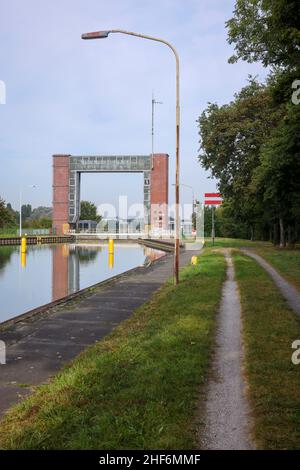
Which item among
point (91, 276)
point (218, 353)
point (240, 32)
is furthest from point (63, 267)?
point (218, 353)

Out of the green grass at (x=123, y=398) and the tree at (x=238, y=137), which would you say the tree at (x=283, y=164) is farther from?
the green grass at (x=123, y=398)

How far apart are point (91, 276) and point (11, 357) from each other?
19.3 m

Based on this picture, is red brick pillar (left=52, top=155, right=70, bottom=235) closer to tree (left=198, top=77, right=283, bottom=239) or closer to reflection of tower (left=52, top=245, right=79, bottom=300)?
tree (left=198, top=77, right=283, bottom=239)

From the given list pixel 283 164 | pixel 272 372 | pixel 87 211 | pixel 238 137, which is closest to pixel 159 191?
pixel 238 137

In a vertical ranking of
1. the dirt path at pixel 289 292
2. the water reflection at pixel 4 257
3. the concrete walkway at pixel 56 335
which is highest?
the dirt path at pixel 289 292

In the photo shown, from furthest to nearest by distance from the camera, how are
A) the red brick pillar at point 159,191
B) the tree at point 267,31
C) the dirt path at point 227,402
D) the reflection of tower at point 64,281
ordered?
the red brick pillar at point 159,191 → the reflection of tower at point 64,281 → the tree at point 267,31 → the dirt path at point 227,402

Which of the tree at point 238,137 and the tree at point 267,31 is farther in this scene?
the tree at point 238,137

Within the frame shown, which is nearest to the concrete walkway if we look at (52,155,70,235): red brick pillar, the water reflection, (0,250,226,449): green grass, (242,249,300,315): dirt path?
(0,250,226,449): green grass

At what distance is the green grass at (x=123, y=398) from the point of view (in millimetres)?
4832

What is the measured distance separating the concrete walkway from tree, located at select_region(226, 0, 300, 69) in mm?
8150

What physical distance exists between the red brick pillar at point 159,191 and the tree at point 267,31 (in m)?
64.9

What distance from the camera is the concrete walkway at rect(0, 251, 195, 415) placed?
732 centimetres

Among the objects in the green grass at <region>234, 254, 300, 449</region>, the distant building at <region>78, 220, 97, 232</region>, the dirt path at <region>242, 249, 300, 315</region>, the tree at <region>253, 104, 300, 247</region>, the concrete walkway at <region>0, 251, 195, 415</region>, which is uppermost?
the tree at <region>253, 104, 300, 247</region>

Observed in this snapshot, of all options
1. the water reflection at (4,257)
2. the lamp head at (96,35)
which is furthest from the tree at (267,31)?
the water reflection at (4,257)
